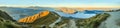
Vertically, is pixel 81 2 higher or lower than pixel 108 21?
higher

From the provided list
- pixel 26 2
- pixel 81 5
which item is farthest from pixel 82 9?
pixel 26 2

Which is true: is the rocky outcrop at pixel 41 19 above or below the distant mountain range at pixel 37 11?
below

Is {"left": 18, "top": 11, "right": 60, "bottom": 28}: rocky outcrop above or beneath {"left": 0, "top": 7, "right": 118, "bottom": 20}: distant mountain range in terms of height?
beneath

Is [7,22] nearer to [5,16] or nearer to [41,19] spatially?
[5,16]

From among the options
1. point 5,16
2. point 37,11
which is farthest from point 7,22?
point 37,11

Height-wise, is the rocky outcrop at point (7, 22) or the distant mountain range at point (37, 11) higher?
the distant mountain range at point (37, 11)

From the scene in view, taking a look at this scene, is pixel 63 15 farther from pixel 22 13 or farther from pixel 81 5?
pixel 22 13

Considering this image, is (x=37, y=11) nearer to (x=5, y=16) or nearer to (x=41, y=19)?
(x=41, y=19)

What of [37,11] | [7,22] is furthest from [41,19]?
[7,22]

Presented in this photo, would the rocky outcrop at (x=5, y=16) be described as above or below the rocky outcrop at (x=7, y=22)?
above

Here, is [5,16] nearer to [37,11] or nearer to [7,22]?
[7,22]

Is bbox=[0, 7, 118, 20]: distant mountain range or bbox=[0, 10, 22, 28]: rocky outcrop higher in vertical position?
bbox=[0, 7, 118, 20]: distant mountain range
